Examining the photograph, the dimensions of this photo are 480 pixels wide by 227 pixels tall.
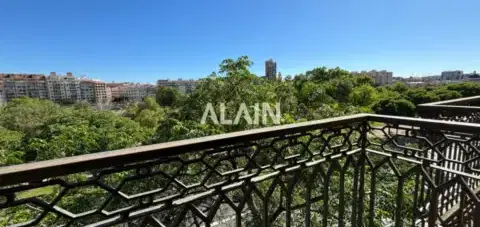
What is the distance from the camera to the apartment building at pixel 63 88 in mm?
38688

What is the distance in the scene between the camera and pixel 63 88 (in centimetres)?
4056

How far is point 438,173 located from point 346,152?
3.66ft

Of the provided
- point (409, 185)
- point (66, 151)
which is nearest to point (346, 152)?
point (409, 185)

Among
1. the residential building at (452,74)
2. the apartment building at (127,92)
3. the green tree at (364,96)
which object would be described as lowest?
the green tree at (364,96)

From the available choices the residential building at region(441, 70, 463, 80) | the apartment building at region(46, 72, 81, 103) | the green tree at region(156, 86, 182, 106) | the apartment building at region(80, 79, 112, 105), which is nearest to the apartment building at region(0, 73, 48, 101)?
the apartment building at region(46, 72, 81, 103)

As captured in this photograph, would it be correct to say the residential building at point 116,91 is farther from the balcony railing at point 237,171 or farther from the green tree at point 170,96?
the balcony railing at point 237,171

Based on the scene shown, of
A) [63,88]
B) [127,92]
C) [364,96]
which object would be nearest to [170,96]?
[364,96]

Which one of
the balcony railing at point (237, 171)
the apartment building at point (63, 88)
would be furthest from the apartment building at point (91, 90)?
the balcony railing at point (237, 171)

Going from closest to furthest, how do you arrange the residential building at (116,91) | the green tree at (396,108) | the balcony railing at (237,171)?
the balcony railing at (237,171)
the green tree at (396,108)
the residential building at (116,91)

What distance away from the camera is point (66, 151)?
4.28m

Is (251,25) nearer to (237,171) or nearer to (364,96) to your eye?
(237,171)

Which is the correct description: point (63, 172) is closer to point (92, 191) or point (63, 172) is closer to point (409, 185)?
point (92, 191)

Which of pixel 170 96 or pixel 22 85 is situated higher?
pixel 22 85

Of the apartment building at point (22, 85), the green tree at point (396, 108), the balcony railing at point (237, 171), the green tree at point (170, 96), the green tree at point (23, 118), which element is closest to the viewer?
Answer: the balcony railing at point (237, 171)
